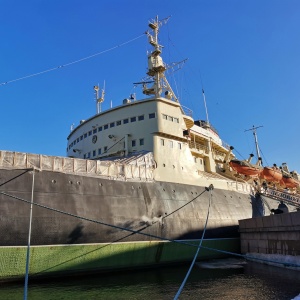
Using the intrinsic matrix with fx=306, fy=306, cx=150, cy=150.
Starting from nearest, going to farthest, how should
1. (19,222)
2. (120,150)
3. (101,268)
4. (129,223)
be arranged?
(19,222)
(101,268)
(129,223)
(120,150)

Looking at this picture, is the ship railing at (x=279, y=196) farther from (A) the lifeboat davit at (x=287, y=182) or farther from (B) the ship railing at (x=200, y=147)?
(B) the ship railing at (x=200, y=147)

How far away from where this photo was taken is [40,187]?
16.0 meters

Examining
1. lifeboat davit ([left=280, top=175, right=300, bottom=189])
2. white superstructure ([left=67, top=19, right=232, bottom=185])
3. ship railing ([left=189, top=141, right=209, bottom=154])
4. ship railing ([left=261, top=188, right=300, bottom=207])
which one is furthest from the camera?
lifeboat davit ([left=280, top=175, right=300, bottom=189])

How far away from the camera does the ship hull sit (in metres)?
14.8

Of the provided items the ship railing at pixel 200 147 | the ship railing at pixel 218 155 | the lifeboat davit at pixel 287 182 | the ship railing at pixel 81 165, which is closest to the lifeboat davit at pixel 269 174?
the lifeboat davit at pixel 287 182

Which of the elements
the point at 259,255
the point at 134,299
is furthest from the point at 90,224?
the point at 259,255

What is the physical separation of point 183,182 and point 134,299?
485 inches

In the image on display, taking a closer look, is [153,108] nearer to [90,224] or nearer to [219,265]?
[90,224]

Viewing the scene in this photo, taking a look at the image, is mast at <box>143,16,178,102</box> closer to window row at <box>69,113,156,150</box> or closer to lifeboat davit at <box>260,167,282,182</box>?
window row at <box>69,113,156,150</box>

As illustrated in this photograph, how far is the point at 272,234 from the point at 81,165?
13.7 m

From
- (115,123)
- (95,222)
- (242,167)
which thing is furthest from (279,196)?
(95,222)

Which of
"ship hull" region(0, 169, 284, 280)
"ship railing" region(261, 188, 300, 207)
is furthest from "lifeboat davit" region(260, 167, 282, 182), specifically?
"ship hull" region(0, 169, 284, 280)

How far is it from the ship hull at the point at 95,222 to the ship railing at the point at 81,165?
0.37 meters

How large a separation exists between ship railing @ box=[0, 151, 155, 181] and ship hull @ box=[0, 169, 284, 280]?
14.7 inches
